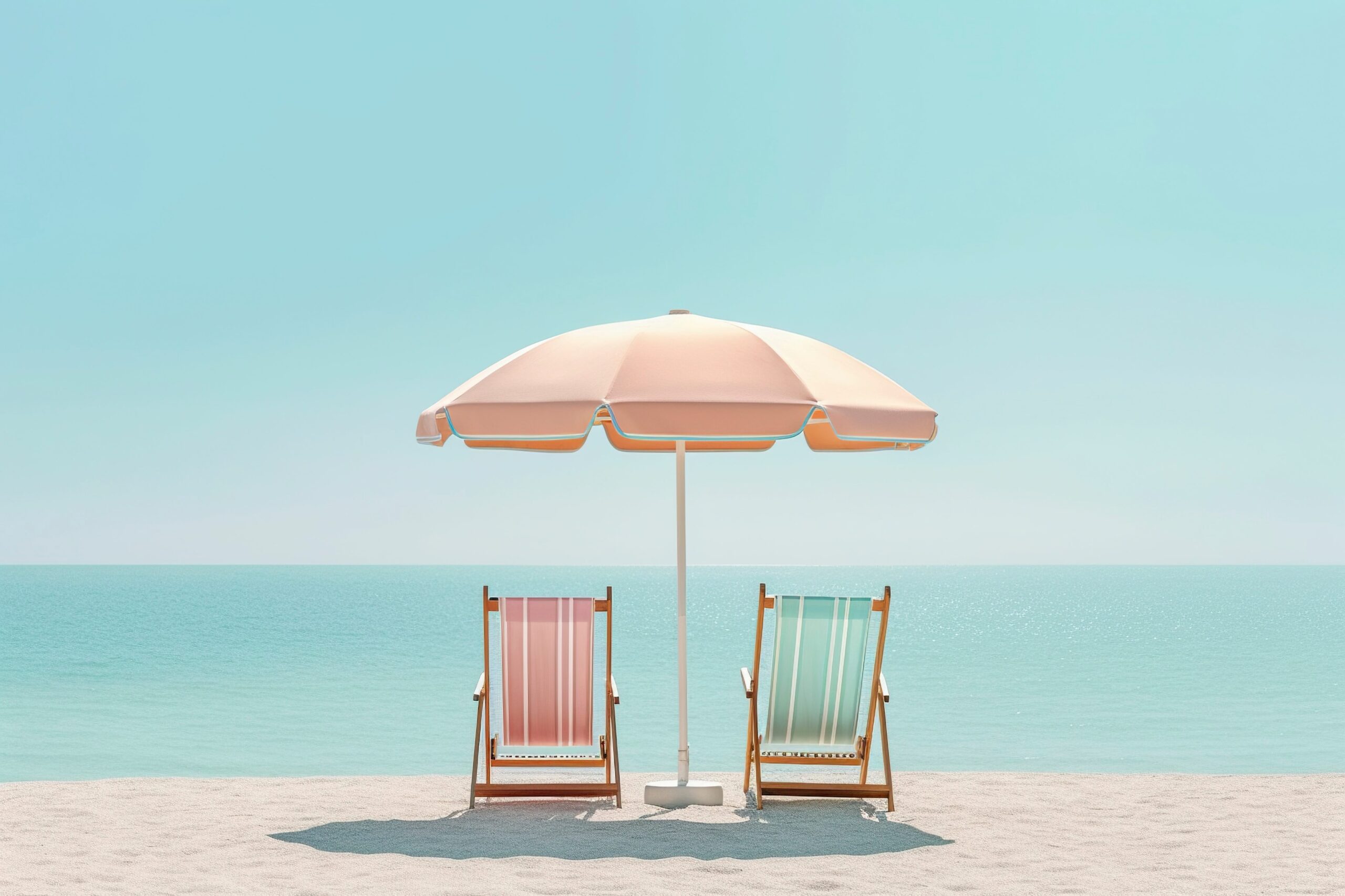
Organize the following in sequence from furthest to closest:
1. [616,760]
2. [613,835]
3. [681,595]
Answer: [681,595]
[616,760]
[613,835]

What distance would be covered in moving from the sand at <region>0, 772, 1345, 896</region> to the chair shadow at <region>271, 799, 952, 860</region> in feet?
0.04

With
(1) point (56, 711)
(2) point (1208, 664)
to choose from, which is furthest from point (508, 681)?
(2) point (1208, 664)

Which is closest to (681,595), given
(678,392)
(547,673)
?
(547,673)

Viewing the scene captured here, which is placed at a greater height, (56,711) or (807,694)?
(807,694)

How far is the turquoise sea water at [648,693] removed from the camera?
44.6 feet

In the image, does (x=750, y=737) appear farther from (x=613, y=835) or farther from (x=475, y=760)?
(x=475, y=760)

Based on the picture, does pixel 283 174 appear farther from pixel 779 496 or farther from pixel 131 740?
pixel 779 496

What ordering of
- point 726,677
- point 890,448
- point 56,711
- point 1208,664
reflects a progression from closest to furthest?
point 890,448 < point 56,711 < point 726,677 < point 1208,664

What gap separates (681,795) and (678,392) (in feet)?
5.98

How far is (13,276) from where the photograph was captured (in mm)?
35594

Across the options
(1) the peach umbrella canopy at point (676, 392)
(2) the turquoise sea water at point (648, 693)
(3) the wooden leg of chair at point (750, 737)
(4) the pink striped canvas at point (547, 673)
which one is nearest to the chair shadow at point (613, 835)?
(3) the wooden leg of chair at point (750, 737)

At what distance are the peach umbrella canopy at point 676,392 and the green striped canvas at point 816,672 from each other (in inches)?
30.3

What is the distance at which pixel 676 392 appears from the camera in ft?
13.1

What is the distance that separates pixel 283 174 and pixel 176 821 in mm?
30952
